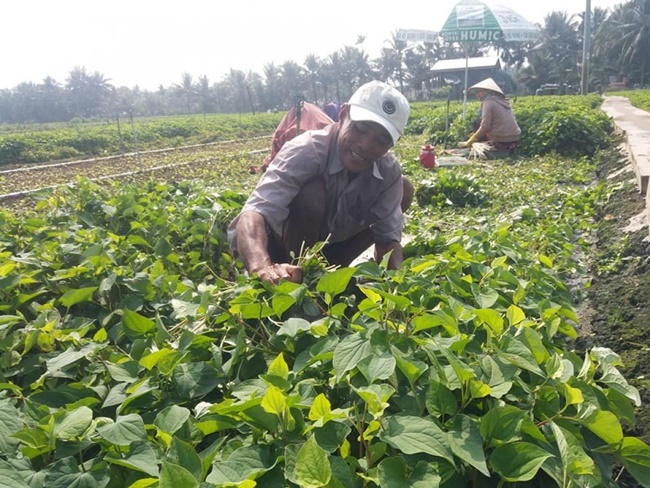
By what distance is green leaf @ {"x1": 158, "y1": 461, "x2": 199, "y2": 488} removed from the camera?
28.3 inches

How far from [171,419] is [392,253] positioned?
5.21ft

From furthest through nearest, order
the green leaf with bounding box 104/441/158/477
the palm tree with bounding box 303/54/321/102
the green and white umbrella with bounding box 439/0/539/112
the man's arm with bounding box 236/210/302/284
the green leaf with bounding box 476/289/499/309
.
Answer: the palm tree with bounding box 303/54/321/102
the green and white umbrella with bounding box 439/0/539/112
the man's arm with bounding box 236/210/302/284
the green leaf with bounding box 476/289/499/309
the green leaf with bounding box 104/441/158/477

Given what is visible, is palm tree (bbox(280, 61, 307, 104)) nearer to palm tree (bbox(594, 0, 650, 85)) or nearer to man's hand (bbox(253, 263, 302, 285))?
palm tree (bbox(594, 0, 650, 85))

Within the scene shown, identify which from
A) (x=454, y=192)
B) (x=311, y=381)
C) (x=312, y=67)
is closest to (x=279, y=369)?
(x=311, y=381)

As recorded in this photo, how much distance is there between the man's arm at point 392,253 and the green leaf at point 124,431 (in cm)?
147

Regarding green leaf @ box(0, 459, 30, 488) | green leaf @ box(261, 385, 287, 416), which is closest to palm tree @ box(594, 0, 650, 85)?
green leaf @ box(261, 385, 287, 416)

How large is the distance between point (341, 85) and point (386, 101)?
71.5 metres

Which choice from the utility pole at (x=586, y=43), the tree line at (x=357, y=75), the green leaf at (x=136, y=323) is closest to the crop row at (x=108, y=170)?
the green leaf at (x=136, y=323)

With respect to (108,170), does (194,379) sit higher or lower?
higher

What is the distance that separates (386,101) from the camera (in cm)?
220

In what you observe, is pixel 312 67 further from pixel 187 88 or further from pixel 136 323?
pixel 136 323

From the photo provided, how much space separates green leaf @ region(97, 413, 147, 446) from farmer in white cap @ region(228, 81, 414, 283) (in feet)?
3.29

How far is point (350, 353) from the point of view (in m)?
1.02

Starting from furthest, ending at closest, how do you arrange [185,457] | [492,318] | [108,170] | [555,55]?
[555,55] → [108,170] → [492,318] → [185,457]
